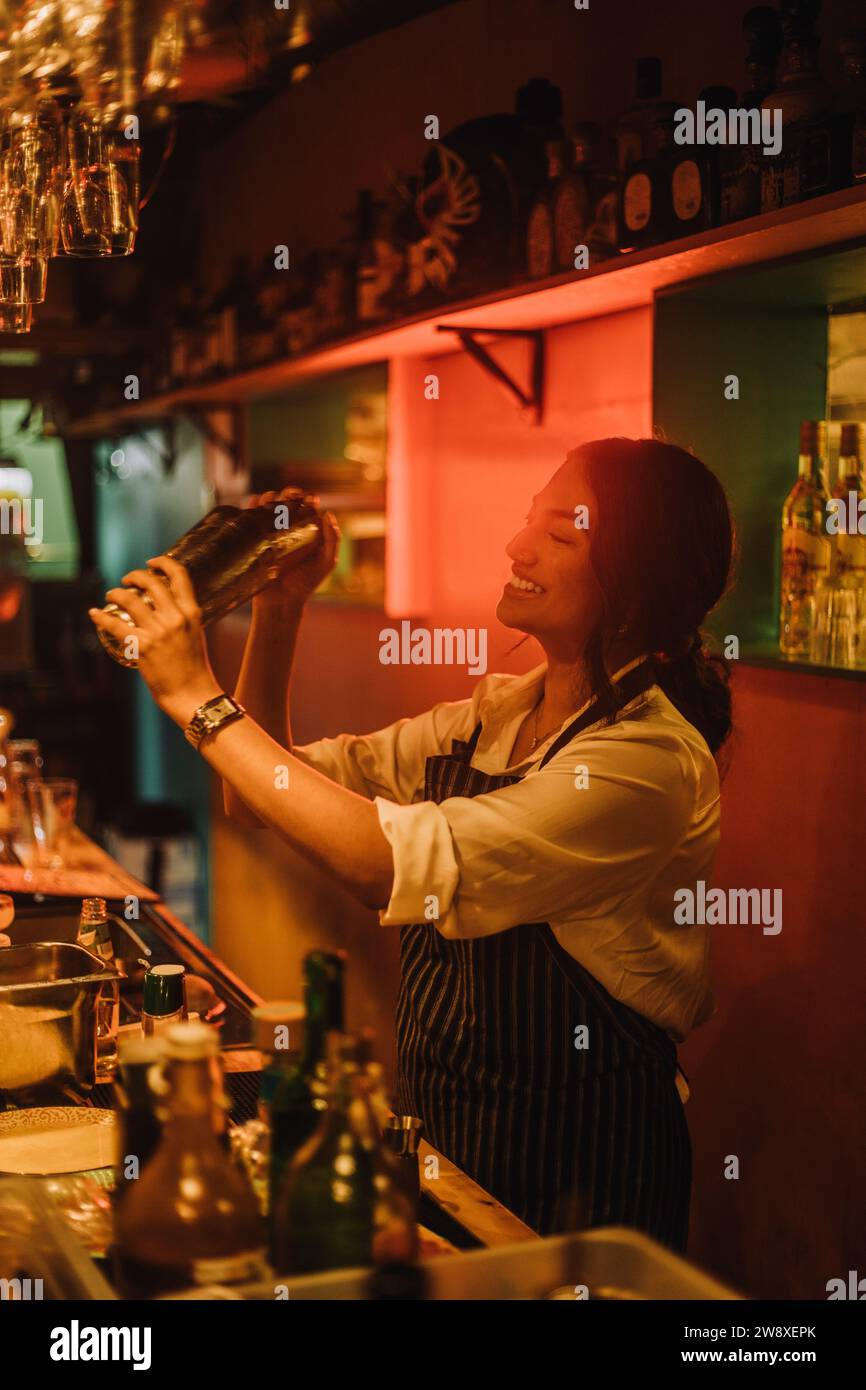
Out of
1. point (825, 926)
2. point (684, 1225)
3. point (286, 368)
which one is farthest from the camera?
point (286, 368)

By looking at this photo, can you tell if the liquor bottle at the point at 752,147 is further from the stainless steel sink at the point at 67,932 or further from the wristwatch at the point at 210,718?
the stainless steel sink at the point at 67,932

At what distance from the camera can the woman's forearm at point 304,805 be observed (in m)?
1.48

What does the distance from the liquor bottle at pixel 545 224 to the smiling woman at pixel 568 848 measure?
76cm

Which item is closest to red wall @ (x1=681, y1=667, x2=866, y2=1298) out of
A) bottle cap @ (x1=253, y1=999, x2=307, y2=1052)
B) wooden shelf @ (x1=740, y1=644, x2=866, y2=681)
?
wooden shelf @ (x1=740, y1=644, x2=866, y2=681)

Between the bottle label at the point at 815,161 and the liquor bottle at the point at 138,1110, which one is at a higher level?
the bottle label at the point at 815,161

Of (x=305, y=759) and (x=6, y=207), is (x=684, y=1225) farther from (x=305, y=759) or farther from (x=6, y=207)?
(x=6, y=207)

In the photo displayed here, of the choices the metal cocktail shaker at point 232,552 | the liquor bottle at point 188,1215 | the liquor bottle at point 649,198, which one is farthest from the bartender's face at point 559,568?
the liquor bottle at point 188,1215

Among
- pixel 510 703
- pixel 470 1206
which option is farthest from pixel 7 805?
pixel 470 1206

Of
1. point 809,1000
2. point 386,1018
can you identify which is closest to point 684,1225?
point 809,1000

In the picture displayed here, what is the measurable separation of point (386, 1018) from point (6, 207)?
257 cm

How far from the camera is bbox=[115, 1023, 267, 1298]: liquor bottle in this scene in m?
0.89

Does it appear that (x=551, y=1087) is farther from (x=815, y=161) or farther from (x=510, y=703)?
(x=815, y=161)

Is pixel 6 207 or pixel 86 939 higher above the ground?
pixel 6 207

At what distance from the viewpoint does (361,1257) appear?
922 millimetres
